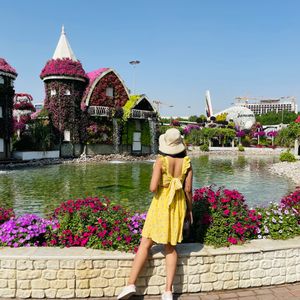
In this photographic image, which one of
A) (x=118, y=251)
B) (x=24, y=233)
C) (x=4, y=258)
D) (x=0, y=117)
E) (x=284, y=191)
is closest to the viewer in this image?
(x=4, y=258)

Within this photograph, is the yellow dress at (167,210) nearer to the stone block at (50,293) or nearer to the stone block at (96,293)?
the stone block at (96,293)

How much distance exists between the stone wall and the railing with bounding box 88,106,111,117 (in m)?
28.5

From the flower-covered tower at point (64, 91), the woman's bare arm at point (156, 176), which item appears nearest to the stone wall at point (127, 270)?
the woman's bare arm at point (156, 176)

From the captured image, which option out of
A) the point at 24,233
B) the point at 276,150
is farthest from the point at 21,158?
the point at 276,150

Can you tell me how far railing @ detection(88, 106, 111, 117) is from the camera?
105 feet

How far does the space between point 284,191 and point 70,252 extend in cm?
1210

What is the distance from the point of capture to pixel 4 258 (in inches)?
156

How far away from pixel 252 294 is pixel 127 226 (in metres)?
1.89

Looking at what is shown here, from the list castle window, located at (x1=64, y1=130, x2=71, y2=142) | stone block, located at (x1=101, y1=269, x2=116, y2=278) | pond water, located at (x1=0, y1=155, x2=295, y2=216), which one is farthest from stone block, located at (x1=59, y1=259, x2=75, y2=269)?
castle window, located at (x1=64, y1=130, x2=71, y2=142)

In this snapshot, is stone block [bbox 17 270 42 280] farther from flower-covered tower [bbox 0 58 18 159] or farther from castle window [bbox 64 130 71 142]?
castle window [bbox 64 130 71 142]

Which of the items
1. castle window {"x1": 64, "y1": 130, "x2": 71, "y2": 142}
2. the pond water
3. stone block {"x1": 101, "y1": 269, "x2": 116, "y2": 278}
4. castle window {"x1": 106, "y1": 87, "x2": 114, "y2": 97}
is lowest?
the pond water

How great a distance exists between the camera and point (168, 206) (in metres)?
3.91

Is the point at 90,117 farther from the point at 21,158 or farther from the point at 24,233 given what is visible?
the point at 24,233

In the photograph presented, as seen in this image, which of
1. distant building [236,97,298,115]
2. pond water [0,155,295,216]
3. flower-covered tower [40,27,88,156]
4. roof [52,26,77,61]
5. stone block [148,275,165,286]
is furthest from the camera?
distant building [236,97,298,115]
